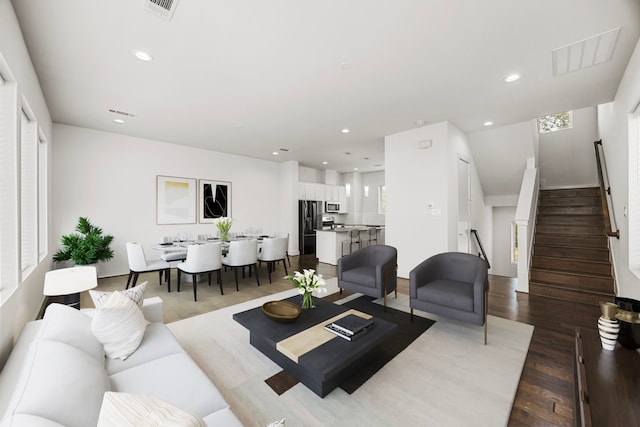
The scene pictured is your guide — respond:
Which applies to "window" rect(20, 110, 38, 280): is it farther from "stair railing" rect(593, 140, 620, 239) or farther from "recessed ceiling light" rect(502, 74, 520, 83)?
"stair railing" rect(593, 140, 620, 239)

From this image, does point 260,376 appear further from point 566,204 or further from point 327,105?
point 566,204

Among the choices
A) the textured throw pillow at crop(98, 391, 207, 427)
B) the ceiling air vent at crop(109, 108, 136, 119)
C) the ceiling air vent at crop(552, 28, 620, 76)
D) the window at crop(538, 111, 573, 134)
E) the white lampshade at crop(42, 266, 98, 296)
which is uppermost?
the window at crop(538, 111, 573, 134)

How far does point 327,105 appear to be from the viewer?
3.89 m

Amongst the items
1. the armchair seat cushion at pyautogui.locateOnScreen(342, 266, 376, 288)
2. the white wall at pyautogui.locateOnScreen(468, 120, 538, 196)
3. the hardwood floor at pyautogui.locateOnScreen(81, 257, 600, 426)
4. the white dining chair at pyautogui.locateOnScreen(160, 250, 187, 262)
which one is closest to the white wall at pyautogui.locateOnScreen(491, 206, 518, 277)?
the white wall at pyautogui.locateOnScreen(468, 120, 538, 196)

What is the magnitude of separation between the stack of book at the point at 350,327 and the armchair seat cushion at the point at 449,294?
98cm

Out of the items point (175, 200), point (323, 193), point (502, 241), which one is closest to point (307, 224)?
point (323, 193)

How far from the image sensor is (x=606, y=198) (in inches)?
150

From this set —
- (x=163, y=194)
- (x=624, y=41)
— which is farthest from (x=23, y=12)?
(x=624, y=41)

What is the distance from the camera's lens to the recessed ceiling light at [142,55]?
103 inches

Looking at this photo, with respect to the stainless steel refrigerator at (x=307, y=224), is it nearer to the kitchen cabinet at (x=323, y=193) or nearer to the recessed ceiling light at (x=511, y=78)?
the kitchen cabinet at (x=323, y=193)

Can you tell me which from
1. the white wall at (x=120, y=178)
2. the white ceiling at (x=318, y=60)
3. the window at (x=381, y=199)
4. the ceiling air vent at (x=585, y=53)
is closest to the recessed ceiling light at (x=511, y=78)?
the white ceiling at (x=318, y=60)

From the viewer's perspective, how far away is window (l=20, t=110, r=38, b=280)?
9.32ft

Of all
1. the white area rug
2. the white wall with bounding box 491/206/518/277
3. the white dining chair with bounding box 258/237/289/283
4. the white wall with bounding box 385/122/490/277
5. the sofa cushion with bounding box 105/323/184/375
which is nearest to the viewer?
the sofa cushion with bounding box 105/323/184/375

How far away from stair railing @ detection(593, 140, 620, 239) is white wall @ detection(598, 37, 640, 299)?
90mm
